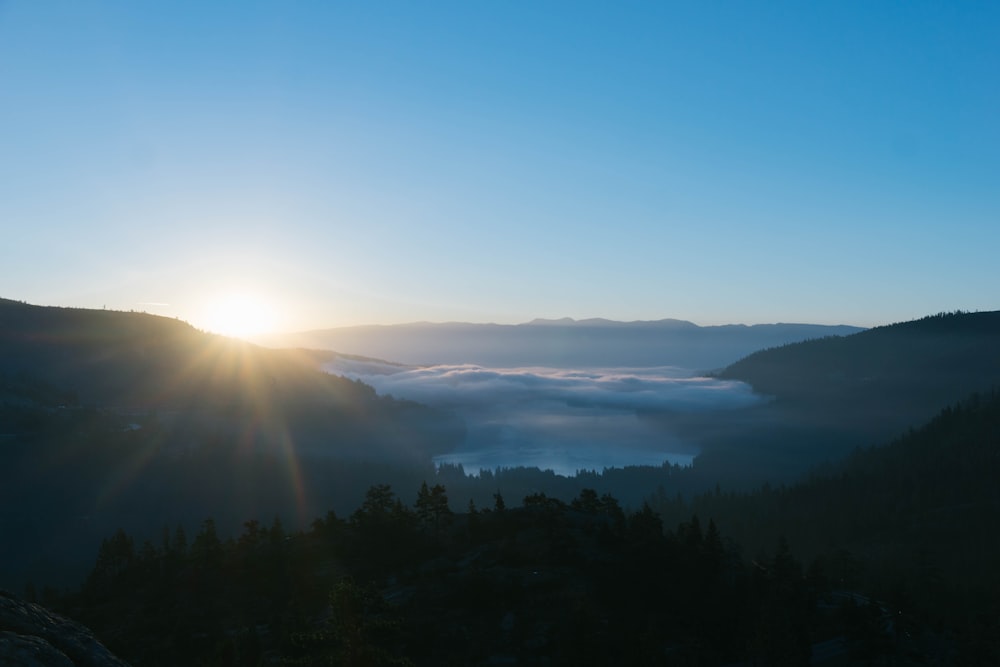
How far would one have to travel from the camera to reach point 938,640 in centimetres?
4844

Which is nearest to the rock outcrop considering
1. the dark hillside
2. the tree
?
the tree

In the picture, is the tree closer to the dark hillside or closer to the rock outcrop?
the rock outcrop

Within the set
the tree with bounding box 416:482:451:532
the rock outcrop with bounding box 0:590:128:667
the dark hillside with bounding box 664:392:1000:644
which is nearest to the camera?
the rock outcrop with bounding box 0:590:128:667

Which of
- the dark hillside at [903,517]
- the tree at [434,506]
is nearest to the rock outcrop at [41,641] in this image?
the tree at [434,506]

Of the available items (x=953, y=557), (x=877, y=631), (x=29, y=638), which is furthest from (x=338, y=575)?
(x=953, y=557)

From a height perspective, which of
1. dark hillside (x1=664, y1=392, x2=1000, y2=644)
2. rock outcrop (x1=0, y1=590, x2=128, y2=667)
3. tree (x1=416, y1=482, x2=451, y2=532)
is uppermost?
rock outcrop (x1=0, y1=590, x2=128, y2=667)

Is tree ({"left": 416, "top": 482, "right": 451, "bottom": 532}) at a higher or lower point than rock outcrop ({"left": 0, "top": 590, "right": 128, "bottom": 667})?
lower

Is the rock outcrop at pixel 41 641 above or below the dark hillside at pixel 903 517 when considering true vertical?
above

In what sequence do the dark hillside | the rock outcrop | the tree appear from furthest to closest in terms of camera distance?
the dark hillside → the tree → the rock outcrop

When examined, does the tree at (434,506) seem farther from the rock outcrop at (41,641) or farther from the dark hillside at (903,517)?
the dark hillside at (903,517)

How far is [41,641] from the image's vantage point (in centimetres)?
1308

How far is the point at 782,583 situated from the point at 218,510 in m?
175

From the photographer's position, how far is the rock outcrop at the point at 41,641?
40.1 feet

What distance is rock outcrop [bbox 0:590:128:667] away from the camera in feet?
40.1
